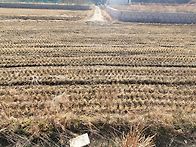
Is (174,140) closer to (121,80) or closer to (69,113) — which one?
(69,113)

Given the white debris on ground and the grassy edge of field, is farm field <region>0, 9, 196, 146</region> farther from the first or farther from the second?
the white debris on ground

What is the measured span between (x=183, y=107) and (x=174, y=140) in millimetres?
1730

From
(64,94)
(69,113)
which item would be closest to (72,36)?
(64,94)

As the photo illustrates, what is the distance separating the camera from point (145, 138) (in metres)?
5.87

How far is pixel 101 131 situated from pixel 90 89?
8.39 ft

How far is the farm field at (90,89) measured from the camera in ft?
20.0

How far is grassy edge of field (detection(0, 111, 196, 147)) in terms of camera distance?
5695mm

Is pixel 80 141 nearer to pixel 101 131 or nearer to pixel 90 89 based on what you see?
pixel 101 131

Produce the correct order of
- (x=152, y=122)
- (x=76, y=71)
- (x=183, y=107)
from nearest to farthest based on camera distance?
1. (x=152, y=122)
2. (x=183, y=107)
3. (x=76, y=71)

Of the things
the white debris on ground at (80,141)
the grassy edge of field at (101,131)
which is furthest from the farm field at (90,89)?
the white debris on ground at (80,141)

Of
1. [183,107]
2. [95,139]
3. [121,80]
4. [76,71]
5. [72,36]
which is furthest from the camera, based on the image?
[72,36]

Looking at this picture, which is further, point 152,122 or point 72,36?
A: point 72,36

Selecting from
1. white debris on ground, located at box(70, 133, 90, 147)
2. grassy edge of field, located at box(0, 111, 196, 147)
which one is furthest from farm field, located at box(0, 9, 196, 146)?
white debris on ground, located at box(70, 133, 90, 147)

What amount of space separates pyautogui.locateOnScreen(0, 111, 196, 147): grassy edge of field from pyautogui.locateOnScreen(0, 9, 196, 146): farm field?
0.02 metres
